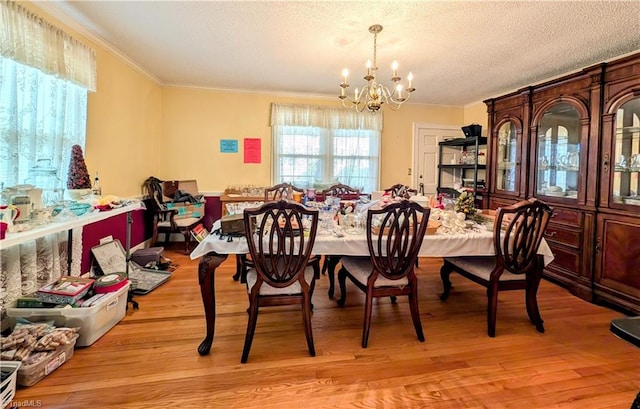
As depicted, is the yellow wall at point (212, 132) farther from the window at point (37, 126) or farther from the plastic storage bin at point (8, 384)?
the plastic storage bin at point (8, 384)

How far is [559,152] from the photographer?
318 cm

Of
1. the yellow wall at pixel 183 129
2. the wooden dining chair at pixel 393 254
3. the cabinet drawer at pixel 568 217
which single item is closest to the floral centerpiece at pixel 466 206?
the wooden dining chair at pixel 393 254

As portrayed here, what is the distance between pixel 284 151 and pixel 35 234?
11.5ft

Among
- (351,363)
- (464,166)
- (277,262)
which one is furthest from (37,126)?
(464,166)

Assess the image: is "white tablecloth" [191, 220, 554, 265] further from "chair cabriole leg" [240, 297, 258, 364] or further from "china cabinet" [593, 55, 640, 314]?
"china cabinet" [593, 55, 640, 314]

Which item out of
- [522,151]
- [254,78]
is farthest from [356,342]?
[254,78]

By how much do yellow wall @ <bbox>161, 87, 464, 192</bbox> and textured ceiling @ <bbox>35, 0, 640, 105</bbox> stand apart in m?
0.60

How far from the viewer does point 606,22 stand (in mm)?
2375

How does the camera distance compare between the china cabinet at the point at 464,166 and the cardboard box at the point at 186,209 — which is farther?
the china cabinet at the point at 464,166

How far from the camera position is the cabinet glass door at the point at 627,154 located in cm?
251

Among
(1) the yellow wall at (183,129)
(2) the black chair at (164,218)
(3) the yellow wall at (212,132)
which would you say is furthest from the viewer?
(3) the yellow wall at (212,132)

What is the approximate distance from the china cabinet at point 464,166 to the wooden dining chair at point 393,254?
8.95ft

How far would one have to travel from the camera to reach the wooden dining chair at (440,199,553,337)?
197cm

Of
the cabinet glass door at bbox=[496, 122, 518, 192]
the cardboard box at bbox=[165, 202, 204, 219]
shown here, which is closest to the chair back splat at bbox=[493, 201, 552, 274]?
the cabinet glass door at bbox=[496, 122, 518, 192]
